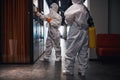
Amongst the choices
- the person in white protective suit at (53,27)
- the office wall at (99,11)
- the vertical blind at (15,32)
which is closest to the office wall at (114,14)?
the office wall at (99,11)

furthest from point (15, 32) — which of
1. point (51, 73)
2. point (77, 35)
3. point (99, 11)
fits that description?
point (99, 11)

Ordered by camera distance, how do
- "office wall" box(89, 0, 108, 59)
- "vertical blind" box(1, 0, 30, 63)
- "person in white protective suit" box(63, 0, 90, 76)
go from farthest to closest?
"office wall" box(89, 0, 108, 59) → "vertical blind" box(1, 0, 30, 63) → "person in white protective suit" box(63, 0, 90, 76)

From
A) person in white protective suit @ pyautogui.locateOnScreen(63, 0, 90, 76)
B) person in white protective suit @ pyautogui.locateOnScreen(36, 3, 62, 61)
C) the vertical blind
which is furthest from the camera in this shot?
person in white protective suit @ pyautogui.locateOnScreen(36, 3, 62, 61)

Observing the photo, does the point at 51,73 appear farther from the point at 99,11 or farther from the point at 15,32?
the point at 99,11

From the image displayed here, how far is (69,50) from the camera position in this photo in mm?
5293

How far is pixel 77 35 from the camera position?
5207 millimetres

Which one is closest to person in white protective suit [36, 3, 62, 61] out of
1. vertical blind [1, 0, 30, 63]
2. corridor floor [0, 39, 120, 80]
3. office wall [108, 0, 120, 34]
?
vertical blind [1, 0, 30, 63]

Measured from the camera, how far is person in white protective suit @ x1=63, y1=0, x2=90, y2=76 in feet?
16.9

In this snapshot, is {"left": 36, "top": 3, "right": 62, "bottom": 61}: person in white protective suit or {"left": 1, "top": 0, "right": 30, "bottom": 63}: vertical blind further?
{"left": 36, "top": 3, "right": 62, "bottom": 61}: person in white protective suit

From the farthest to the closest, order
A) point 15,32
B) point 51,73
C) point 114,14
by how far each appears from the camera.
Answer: point 114,14 < point 15,32 < point 51,73

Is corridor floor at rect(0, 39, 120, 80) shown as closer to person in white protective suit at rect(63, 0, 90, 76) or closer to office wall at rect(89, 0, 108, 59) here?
person in white protective suit at rect(63, 0, 90, 76)

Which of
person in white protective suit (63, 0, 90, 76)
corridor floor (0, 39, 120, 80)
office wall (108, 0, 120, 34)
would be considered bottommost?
corridor floor (0, 39, 120, 80)

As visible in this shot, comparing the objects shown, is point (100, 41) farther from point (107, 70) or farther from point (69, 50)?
point (69, 50)

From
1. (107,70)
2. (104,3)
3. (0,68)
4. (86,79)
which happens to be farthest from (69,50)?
(104,3)
